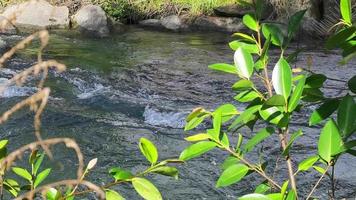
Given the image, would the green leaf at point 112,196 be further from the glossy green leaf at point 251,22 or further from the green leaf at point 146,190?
the glossy green leaf at point 251,22

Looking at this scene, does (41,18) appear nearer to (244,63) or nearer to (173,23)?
(173,23)

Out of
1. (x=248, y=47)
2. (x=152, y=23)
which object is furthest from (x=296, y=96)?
(x=152, y=23)

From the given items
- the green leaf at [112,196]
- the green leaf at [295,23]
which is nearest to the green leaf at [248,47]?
the green leaf at [295,23]

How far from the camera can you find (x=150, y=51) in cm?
839

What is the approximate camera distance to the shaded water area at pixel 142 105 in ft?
11.8

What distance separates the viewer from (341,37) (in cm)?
103

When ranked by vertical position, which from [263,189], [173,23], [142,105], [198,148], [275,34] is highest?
[275,34]

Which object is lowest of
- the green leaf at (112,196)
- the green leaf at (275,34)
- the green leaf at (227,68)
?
the green leaf at (112,196)

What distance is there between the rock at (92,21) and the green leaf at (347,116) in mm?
9032

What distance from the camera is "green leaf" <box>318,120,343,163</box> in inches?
40.0

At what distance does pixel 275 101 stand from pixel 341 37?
180mm

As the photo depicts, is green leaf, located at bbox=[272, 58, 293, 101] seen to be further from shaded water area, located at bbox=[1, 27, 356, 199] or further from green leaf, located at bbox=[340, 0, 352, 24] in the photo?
shaded water area, located at bbox=[1, 27, 356, 199]

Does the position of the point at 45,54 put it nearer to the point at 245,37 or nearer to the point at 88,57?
the point at 88,57

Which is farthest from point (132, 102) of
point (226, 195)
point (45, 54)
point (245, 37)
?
point (245, 37)
